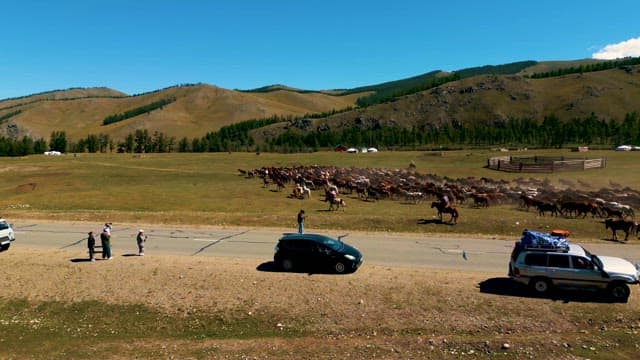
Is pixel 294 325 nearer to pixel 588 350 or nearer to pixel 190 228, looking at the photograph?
pixel 588 350

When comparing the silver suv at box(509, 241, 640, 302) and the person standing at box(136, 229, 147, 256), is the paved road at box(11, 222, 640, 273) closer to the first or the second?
the person standing at box(136, 229, 147, 256)

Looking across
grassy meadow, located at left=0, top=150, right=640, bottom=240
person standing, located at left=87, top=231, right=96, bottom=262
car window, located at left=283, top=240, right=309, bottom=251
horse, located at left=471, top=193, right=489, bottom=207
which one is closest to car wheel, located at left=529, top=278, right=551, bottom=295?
car window, located at left=283, top=240, right=309, bottom=251

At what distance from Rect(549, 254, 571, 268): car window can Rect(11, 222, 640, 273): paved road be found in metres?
3.55

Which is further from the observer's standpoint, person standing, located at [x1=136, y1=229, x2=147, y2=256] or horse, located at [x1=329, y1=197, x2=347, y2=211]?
horse, located at [x1=329, y1=197, x2=347, y2=211]

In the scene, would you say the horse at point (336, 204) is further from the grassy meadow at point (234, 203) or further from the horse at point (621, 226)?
the horse at point (621, 226)

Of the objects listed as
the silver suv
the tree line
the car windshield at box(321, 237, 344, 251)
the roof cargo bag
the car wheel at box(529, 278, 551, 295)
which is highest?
the tree line

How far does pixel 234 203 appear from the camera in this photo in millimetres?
45906

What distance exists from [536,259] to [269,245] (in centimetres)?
1432

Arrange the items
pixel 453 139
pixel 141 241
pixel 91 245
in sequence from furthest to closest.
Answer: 1. pixel 453 139
2. pixel 141 241
3. pixel 91 245

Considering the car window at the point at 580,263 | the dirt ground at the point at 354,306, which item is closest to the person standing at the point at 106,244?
the dirt ground at the point at 354,306

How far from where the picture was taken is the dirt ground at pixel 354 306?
15.6 metres

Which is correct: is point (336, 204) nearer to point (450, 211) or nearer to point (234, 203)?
point (234, 203)

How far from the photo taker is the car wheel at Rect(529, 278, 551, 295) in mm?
18594

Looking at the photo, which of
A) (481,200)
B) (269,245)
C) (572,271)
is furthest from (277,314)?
(481,200)
